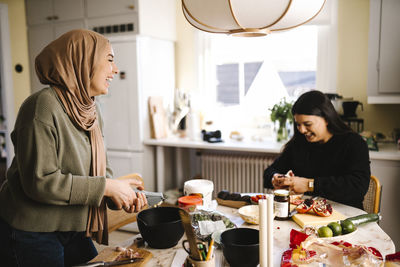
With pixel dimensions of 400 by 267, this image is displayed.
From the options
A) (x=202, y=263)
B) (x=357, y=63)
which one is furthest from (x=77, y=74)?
(x=357, y=63)

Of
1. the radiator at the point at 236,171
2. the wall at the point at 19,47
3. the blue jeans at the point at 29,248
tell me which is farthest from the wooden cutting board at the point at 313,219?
the wall at the point at 19,47

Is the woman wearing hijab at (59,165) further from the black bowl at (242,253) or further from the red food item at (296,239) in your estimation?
the red food item at (296,239)

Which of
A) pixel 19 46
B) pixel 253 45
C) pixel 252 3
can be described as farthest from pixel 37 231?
pixel 19 46

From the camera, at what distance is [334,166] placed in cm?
189

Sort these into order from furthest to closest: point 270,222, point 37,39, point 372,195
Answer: point 37,39, point 372,195, point 270,222

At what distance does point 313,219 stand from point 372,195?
612 mm

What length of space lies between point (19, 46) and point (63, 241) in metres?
3.42

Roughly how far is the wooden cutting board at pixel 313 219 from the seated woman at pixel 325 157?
294 millimetres

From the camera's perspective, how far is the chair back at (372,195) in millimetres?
1769

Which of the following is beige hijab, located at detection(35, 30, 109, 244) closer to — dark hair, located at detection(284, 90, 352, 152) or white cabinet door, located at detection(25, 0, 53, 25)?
dark hair, located at detection(284, 90, 352, 152)

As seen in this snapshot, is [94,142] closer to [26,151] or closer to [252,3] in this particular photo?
[26,151]

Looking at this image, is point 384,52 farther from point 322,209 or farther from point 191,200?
point 191,200

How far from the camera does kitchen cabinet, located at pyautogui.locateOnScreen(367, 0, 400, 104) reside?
247 centimetres

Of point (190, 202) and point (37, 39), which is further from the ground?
point (37, 39)
